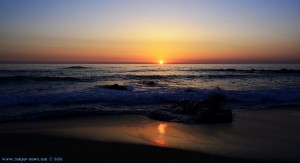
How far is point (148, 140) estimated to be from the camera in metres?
6.51

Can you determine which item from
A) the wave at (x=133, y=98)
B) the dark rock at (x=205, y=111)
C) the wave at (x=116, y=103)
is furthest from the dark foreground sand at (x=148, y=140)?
the wave at (x=133, y=98)

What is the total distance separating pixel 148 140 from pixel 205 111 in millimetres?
3186

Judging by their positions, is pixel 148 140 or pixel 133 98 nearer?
pixel 148 140

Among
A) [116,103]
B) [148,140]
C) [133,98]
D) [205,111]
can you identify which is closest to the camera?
[148,140]

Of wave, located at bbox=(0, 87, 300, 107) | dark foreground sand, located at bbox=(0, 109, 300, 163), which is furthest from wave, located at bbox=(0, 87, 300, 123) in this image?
dark foreground sand, located at bbox=(0, 109, 300, 163)

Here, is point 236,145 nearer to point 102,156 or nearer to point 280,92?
point 102,156

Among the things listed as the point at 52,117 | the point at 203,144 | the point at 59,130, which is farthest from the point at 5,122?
the point at 203,144

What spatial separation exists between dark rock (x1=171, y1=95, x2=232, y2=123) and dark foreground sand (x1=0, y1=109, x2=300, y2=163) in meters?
0.43

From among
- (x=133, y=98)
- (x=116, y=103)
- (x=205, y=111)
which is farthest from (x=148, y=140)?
(x=133, y=98)

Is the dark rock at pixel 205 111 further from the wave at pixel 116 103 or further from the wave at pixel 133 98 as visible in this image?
the wave at pixel 133 98

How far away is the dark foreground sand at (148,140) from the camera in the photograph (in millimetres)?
5262

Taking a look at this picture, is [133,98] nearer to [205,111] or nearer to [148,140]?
[205,111]

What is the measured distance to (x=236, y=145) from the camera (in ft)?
20.0

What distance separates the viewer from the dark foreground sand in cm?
526
